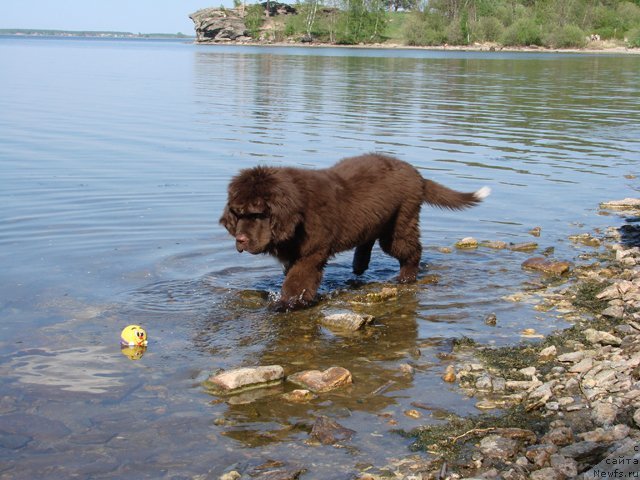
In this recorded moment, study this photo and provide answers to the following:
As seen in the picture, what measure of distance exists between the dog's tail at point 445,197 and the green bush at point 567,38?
101783mm

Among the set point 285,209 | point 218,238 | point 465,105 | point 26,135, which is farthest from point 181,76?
point 285,209

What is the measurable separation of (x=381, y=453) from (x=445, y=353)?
183 centimetres

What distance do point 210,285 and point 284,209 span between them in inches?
68.9

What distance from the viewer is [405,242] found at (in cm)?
866

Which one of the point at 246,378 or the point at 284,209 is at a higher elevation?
the point at 284,209

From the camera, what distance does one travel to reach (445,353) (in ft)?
21.1

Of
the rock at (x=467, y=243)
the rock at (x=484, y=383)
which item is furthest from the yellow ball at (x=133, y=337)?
the rock at (x=467, y=243)

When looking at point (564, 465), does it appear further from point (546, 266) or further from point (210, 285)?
point (546, 266)

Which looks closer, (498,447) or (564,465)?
→ (564,465)

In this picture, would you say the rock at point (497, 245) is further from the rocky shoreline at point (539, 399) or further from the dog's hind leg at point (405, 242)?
the rocky shoreline at point (539, 399)

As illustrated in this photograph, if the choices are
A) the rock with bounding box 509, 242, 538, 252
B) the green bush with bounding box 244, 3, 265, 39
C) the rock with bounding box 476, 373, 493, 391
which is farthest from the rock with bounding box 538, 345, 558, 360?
the green bush with bounding box 244, 3, 265, 39

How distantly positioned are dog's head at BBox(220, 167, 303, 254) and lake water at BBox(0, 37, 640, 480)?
814 millimetres

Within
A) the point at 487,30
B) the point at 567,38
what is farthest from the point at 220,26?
the point at 567,38

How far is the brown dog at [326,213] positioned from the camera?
275 inches
